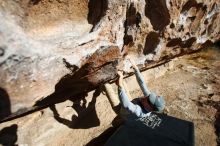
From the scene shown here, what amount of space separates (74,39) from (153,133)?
2.92ft

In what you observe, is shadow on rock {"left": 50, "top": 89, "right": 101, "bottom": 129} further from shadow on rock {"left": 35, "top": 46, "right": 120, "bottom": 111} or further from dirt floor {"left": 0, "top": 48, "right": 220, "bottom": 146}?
shadow on rock {"left": 35, "top": 46, "right": 120, "bottom": 111}

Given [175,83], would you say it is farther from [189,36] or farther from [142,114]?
[142,114]

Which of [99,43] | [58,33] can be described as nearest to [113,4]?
[99,43]

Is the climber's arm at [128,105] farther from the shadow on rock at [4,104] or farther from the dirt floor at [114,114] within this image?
the shadow on rock at [4,104]

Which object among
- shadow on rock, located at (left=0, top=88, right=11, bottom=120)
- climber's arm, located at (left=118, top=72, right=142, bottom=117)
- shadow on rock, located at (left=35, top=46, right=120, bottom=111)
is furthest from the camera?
climber's arm, located at (left=118, top=72, right=142, bottom=117)

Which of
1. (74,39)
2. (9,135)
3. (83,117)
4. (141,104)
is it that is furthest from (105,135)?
(74,39)

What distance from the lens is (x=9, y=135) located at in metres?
2.22

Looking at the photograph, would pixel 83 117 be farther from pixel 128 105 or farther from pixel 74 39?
pixel 74 39

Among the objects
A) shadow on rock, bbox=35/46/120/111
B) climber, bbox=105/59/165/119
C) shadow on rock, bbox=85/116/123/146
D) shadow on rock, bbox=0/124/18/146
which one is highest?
shadow on rock, bbox=35/46/120/111

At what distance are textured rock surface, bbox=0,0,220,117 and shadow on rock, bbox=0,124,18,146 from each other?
408 mm

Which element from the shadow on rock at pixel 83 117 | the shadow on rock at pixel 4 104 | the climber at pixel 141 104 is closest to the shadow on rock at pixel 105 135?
the shadow on rock at pixel 83 117

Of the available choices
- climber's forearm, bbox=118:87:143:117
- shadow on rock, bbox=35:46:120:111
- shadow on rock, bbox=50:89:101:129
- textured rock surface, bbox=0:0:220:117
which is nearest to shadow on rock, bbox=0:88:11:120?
textured rock surface, bbox=0:0:220:117

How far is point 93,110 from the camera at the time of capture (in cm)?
278

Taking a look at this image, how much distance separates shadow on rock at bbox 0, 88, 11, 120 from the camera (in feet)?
5.74
